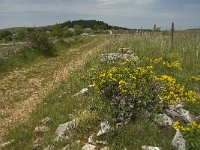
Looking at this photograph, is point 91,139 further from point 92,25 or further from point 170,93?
point 92,25

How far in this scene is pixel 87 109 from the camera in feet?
28.7

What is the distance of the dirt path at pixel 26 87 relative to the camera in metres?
10.5

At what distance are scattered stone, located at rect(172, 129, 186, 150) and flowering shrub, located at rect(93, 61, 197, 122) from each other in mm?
1105

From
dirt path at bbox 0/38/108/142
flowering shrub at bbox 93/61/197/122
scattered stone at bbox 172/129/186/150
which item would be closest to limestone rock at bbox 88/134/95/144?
flowering shrub at bbox 93/61/197/122

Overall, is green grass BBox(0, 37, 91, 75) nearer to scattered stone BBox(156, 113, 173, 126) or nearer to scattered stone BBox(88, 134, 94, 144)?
scattered stone BBox(88, 134, 94, 144)

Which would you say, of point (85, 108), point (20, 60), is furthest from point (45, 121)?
point (20, 60)

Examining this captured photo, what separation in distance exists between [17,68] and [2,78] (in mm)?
2328

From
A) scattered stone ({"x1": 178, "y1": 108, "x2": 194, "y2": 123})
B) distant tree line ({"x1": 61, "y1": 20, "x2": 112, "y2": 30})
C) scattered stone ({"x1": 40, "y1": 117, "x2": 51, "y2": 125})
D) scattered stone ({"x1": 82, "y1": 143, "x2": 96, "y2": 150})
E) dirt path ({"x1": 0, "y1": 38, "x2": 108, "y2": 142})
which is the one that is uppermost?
scattered stone ({"x1": 178, "y1": 108, "x2": 194, "y2": 123})

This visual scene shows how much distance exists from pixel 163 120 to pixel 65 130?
2.20 meters

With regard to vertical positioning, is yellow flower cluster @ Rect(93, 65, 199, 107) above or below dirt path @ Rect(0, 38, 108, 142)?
above

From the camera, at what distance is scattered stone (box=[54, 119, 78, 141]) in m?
7.87

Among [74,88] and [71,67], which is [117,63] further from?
[71,67]

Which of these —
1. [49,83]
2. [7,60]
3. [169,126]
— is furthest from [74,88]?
[7,60]

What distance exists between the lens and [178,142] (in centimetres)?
674
